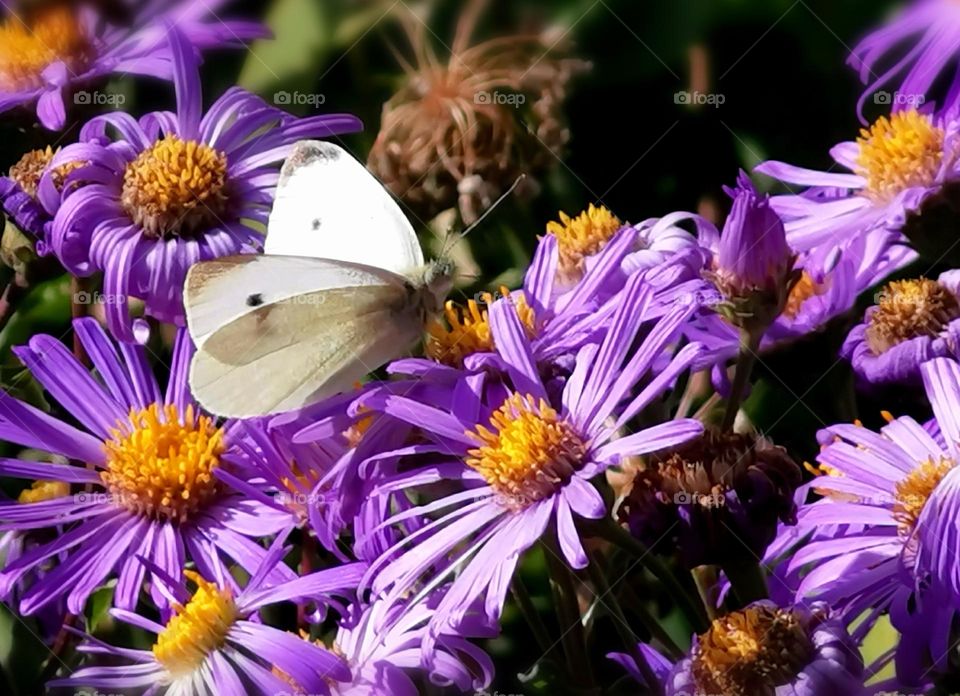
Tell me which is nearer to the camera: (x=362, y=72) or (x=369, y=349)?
(x=369, y=349)

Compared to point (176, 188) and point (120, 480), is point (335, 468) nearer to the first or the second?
point (120, 480)

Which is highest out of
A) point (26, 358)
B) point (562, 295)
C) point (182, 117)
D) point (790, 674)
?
point (182, 117)

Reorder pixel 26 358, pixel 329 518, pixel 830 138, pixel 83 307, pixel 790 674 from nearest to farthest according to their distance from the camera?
pixel 790 674 < pixel 329 518 < pixel 26 358 < pixel 83 307 < pixel 830 138

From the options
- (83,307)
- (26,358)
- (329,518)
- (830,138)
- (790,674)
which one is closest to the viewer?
(790,674)

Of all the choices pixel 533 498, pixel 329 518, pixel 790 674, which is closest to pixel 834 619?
pixel 790 674

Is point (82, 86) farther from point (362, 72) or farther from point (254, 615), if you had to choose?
point (254, 615)

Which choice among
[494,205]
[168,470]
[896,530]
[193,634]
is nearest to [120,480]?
[168,470]

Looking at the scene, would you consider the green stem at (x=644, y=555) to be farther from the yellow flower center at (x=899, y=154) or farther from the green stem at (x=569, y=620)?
the yellow flower center at (x=899, y=154)
